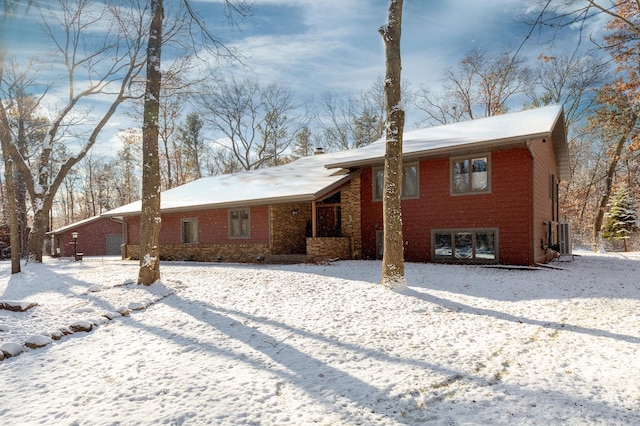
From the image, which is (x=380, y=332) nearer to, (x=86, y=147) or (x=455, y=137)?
(x=455, y=137)

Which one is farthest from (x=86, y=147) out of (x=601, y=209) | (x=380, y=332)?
(x=601, y=209)

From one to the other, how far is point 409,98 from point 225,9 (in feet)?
72.9

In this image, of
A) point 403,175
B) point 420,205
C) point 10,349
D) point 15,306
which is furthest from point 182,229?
point 10,349

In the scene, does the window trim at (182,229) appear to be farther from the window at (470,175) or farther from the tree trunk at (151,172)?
the window at (470,175)

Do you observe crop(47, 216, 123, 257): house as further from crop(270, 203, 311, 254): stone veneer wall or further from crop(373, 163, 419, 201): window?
crop(373, 163, 419, 201): window

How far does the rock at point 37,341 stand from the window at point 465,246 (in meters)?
10.5

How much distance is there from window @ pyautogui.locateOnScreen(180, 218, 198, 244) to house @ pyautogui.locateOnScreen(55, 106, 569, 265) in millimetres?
48

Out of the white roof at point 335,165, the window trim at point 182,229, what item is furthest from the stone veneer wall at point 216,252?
the white roof at point 335,165

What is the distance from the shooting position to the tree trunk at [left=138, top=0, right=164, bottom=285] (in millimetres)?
8047

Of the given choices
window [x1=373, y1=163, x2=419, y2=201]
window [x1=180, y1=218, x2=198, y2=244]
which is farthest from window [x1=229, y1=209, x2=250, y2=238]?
window [x1=373, y1=163, x2=419, y2=201]

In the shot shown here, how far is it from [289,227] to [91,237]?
62.9ft

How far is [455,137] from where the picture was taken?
41.2 feet

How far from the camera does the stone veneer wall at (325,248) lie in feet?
44.3

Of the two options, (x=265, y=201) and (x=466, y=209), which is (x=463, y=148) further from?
(x=265, y=201)
